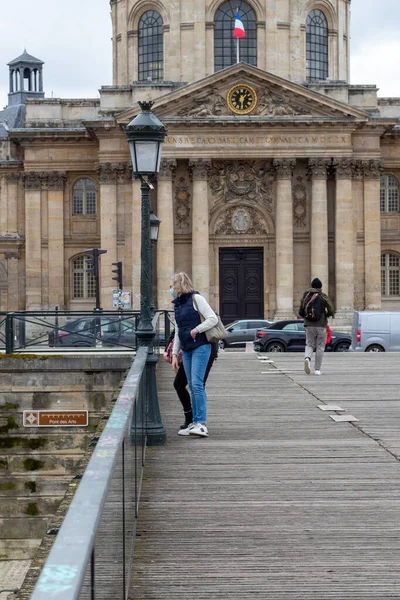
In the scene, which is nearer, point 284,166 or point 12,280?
point 284,166

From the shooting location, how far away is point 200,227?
5775 centimetres

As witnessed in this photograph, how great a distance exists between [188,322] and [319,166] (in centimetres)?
4370

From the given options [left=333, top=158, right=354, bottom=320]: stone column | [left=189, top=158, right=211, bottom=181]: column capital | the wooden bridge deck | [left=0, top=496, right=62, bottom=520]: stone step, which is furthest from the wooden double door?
the wooden bridge deck

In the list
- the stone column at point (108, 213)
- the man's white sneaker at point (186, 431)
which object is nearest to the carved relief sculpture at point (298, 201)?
the stone column at point (108, 213)

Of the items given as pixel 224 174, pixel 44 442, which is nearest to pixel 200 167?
pixel 224 174

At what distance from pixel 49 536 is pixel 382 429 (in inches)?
288

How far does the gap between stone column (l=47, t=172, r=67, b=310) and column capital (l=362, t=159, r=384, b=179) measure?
50.3ft

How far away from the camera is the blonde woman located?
1470cm

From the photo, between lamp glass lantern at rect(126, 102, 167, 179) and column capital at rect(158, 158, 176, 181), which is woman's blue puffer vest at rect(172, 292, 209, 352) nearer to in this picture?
lamp glass lantern at rect(126, 102, 167, 179)

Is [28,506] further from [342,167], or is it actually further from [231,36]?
[231,36]

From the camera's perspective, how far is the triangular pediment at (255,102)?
56.4 m

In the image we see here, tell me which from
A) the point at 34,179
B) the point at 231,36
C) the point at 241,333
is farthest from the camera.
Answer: the point at 231,36

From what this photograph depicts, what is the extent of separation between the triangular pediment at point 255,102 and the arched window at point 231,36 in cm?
531

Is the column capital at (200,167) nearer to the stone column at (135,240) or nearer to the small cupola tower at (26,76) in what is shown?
the stone column at (135,240)
